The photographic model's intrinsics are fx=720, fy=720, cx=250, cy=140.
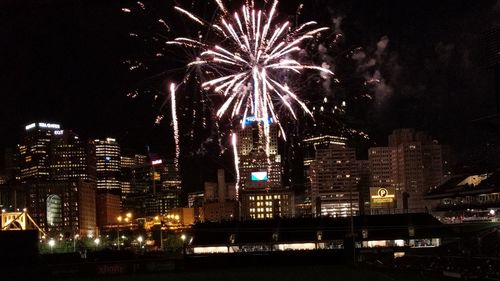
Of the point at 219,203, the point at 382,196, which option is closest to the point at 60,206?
the point at 219,203

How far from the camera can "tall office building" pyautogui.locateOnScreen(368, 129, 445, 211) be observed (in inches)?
6939

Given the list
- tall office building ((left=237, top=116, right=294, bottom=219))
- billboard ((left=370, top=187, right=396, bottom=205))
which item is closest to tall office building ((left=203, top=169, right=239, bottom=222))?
tall office building ((left=237, top=116, right=294, bottom=219))

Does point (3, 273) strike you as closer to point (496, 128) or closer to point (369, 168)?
point (496, 128)

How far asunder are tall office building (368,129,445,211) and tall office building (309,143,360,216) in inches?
255

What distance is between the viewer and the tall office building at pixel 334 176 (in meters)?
182

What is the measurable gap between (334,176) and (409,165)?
2136cm

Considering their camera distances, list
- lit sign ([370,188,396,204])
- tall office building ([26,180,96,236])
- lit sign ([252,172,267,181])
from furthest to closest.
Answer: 1. tall office building ([26,180,96,236])
2. lit sign ([252,172,267,181])
3. lit sign ([370,188,396,204])

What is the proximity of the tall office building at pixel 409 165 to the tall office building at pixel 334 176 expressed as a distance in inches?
255

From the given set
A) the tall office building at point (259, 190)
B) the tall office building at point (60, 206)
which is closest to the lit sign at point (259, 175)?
the tall office building at point (259, 190)

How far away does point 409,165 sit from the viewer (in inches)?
7111

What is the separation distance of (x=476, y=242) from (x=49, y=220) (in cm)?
14640

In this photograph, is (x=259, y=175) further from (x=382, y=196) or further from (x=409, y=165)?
(x=409, y=165)

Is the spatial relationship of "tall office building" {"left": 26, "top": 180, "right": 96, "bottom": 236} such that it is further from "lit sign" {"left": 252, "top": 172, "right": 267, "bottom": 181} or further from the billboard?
the billboard

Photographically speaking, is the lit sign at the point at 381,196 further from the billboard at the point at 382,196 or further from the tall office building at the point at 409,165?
the tall office building at the point at 409,165
